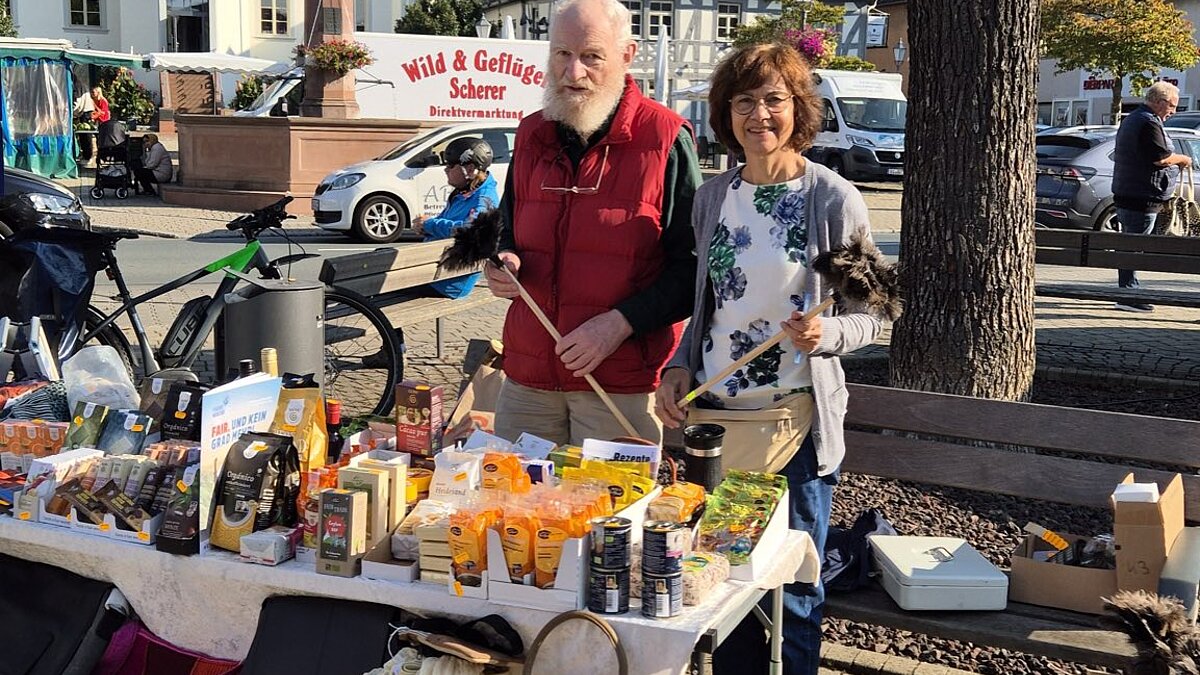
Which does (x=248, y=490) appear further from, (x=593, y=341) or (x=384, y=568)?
(x=593, y=341)

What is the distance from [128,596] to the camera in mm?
2998

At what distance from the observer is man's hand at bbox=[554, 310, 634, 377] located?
3227 millimetres

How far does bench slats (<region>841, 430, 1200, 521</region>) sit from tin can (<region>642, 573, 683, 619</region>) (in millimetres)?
1763

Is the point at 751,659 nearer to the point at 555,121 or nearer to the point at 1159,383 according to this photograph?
the point at 555,121

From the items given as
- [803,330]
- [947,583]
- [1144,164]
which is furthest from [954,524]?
[1144,164]

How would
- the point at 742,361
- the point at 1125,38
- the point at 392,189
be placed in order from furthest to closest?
1. the point at 1125,38
2. the point at 392,189
3. the point at 742,361

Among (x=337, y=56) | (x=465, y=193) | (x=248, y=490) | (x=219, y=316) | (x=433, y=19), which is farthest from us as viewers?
(x=433, y=19)

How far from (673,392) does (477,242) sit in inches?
27.6

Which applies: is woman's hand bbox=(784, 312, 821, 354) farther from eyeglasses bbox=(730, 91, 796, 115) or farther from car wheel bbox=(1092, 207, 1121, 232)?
car wheel bbox=(1092, 207, 1121, 232)

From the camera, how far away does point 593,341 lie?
322 cm

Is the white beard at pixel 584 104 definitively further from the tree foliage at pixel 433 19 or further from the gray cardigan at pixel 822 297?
the tree foliage at pixel 433 19

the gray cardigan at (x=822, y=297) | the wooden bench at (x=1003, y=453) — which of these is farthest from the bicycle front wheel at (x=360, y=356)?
the gray cardigan at (x=822, y=297)

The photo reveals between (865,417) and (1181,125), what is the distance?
2289 cm

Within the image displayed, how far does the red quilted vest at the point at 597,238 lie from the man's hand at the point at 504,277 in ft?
0.30
